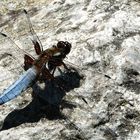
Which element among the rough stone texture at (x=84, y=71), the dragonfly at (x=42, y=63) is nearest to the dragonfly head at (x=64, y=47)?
the dragonfly at (x=42, y=63)

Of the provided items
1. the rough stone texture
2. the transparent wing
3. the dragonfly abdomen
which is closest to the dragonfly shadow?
the rough stone texture

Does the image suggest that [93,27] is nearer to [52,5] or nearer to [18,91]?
[52,5]

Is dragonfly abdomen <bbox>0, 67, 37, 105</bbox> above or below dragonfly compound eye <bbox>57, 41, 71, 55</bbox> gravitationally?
below

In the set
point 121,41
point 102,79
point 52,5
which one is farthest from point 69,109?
point 52,5

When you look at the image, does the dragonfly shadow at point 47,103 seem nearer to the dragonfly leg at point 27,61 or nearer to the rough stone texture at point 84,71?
the rough stone texture at point 84,71

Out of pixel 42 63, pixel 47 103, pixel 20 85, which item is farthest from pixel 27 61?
pixel 47 103

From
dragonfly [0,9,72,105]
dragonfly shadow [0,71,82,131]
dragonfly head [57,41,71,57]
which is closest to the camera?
dragonfly shadow [0,71,82,131]

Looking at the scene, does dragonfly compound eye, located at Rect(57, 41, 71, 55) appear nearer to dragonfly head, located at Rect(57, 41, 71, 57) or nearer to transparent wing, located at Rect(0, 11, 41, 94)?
dragonfly head, located at Rect(57, 41, 71, 57)
